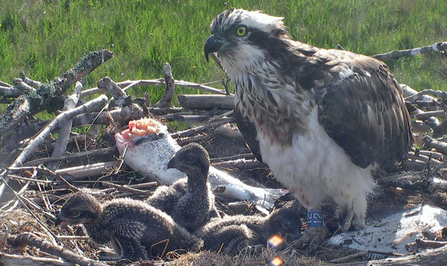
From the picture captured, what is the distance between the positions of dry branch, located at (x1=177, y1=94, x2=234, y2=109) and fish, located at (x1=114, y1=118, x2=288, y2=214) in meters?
0.62

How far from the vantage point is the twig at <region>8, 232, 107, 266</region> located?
4056 millimetres

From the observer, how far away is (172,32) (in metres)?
9.13

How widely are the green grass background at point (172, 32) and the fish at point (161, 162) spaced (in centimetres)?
150

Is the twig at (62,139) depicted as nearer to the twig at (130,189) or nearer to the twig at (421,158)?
the twig at (130,189)

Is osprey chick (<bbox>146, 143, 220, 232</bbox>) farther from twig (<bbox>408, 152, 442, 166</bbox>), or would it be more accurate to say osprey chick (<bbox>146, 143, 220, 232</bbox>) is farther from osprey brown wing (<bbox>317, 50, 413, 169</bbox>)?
twig (<bbox>408, 152, 442, 166</bbox>)

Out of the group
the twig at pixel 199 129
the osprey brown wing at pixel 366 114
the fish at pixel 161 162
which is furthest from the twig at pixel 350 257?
the twig at pixel 199 129

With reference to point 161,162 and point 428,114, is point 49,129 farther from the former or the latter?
point 428,114

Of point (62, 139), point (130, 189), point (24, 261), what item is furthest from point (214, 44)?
point (62, 139)

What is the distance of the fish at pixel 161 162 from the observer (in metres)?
5.68

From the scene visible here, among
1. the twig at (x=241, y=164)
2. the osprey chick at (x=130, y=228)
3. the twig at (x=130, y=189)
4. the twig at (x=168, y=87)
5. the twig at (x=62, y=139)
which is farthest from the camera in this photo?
the twig at (x=168, y=87)

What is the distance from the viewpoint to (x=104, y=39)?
9.04 meters

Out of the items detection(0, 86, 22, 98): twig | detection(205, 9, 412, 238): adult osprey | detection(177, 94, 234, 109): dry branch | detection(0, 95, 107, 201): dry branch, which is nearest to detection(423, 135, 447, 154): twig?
detection(205, 9, 412, 238): adult osprey

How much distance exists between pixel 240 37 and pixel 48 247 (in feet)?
6.86

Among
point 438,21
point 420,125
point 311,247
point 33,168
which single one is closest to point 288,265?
point 311,247
